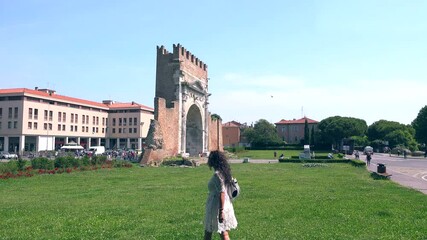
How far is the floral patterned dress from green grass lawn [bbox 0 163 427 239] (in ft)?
4.45

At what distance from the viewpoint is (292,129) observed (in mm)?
121062

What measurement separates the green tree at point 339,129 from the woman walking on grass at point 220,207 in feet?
266

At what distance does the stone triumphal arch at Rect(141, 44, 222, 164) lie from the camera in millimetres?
32656

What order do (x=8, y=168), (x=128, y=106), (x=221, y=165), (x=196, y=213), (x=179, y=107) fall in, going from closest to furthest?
(x=221, y=165) → (x=196, y=213) → (x=8, y=168) → (x=179, y=107) → (x=128, y=106)

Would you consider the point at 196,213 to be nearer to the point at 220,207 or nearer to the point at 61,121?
the point at 220,207

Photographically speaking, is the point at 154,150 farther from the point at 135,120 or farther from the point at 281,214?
→ the point at 135,120

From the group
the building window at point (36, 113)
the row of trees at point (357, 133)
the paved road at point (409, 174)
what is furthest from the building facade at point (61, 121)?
the paved road at point (409, 174)

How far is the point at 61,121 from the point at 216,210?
73779 millimetres

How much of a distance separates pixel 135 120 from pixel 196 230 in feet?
271

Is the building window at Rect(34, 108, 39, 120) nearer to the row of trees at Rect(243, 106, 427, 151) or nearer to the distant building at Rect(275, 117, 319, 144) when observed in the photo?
the row of trees at Rect(243, 106, 427, 151)

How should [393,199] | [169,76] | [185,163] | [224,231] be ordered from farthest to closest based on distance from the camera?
[169,76] < [185,163] < [393,199] < [224,231]

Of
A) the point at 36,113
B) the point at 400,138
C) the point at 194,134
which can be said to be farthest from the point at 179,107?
the point at 400,138

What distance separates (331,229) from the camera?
756 cm

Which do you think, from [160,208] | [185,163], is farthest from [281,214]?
[185,163]
